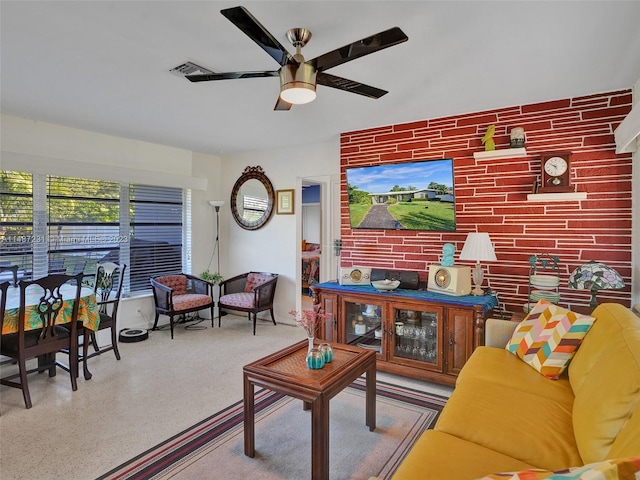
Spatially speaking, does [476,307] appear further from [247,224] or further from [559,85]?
[247,224]

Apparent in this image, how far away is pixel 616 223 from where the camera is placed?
2934mm

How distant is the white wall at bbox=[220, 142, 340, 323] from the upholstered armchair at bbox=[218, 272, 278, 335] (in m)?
0.17

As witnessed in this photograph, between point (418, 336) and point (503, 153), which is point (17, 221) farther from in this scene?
point (503, 153)

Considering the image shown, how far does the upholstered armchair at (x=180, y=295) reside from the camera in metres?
4.49

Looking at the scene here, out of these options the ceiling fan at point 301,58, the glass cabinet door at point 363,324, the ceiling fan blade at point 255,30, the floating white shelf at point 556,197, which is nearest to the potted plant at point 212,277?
the glass cabinet door at point 363,324

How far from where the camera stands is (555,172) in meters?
3.09

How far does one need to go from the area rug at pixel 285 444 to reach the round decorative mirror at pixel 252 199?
2.93 meters

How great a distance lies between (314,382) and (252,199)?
388 cm

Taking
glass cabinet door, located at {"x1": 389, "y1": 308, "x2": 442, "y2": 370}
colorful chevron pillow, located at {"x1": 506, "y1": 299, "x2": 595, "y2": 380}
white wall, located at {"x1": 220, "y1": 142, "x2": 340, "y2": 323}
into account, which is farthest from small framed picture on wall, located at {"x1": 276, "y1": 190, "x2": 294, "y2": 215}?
colorful chevron pillow, located at {"x1": 506, "y1": 299, "x2": 595, "y2": 380}

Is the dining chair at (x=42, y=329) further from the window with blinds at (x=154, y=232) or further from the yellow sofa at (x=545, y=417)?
the yellow sofa at (x=545, y=417)

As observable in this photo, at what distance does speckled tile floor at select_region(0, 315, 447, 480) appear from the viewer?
7.16 ft

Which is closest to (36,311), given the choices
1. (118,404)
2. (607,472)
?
(118,404)

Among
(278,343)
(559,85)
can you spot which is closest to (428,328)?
(278,343)

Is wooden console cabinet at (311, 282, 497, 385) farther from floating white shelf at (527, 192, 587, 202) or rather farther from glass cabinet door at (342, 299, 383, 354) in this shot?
floating white shelf at (527, 192, 587, 202)
